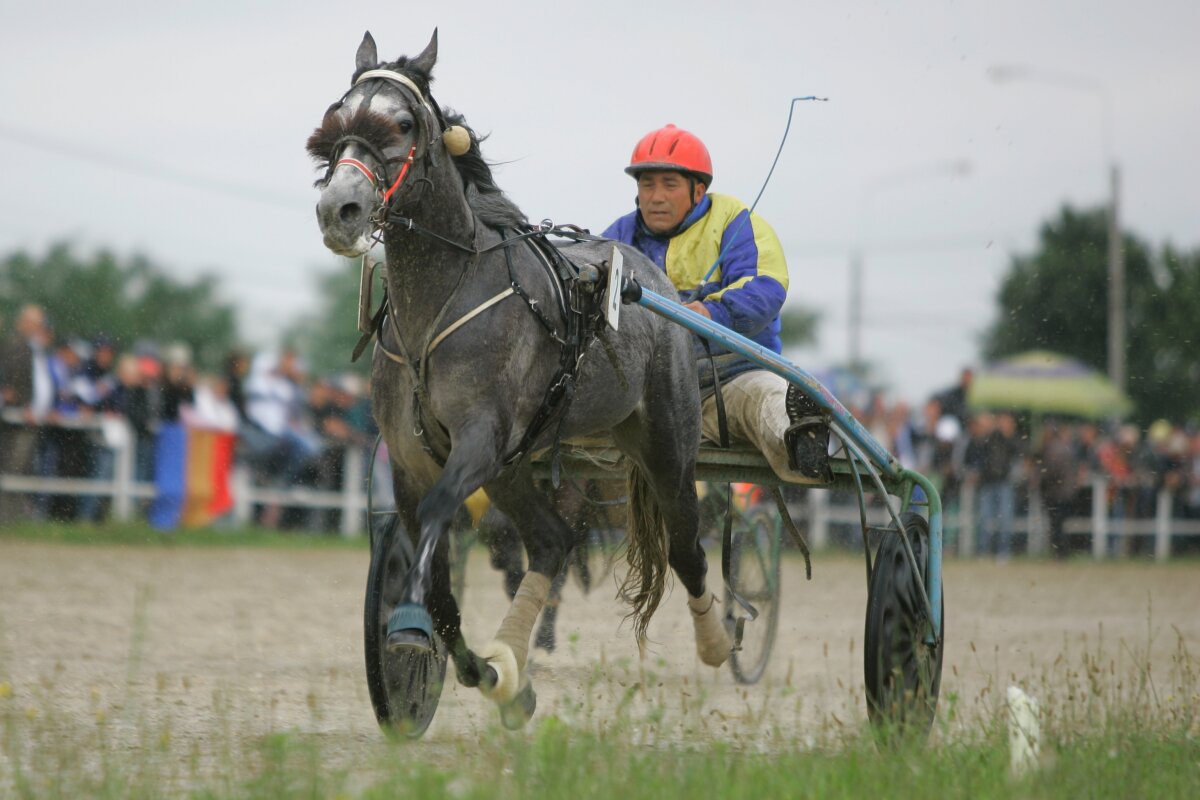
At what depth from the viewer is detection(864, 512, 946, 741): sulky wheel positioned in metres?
5.47

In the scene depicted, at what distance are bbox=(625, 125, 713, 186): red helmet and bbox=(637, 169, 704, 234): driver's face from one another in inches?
1.6

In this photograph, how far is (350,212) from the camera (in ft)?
14.3

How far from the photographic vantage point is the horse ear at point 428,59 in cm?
492

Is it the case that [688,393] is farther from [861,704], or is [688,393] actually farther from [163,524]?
[163,524]

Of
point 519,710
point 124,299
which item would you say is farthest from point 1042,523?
point 124,299

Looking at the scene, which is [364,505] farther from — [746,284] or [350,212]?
[350,212]

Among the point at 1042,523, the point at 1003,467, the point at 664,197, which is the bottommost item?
the point at 1042,523

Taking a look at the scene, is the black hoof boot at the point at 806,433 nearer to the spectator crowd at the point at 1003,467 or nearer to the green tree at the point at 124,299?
the spectator crowd at the point at 1003,467

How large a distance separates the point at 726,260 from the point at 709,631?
148 centimetres

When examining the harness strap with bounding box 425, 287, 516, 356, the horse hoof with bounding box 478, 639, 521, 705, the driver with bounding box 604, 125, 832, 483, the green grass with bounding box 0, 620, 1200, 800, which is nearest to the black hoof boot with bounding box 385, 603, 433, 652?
the green grass with bounding box 0, 620, 1200, 800

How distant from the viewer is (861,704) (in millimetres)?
6941

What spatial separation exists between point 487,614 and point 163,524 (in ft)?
18.2

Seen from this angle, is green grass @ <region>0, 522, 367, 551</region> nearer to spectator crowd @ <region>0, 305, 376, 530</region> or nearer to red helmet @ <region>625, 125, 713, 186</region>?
spectator crowd @ <region>0, 305, 376, 530</region>

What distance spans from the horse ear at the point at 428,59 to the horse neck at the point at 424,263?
320mm
